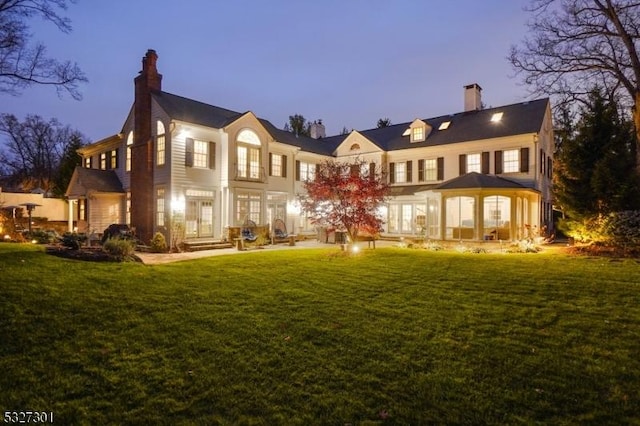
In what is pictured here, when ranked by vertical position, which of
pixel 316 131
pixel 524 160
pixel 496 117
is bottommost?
pixel 524 160

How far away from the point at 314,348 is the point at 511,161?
19.5 metres

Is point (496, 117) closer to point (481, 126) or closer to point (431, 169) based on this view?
point (481, 126)

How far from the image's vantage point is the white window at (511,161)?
2031 centimetres

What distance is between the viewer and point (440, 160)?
23062mm

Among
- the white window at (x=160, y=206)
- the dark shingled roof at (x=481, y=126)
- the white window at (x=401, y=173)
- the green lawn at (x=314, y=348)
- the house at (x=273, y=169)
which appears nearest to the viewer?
the green lawn at (x=314, y=348)

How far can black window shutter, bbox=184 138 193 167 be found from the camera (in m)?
17.6

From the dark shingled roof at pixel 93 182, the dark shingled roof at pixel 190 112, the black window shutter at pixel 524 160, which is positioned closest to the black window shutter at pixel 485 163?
the black window shutter at pixel 524 160

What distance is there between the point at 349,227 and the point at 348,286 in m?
5.20

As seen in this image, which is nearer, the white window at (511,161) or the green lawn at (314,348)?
the green lawn at (314,348)

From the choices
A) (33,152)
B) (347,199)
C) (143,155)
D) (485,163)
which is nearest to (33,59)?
(143,155)

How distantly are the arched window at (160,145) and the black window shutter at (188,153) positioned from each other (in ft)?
3.21

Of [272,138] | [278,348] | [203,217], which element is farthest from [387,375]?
[272,138]

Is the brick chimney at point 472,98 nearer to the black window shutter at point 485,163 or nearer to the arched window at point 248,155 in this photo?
the black window shutter at point 485,163

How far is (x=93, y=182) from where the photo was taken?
20.2m
